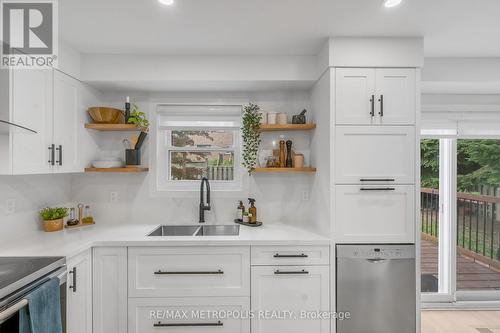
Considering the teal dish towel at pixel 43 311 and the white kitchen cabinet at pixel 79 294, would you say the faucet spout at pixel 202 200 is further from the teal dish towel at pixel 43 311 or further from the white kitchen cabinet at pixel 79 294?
the teal dish towel at pixel 43 311

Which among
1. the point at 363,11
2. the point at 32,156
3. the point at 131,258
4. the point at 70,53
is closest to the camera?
the point at 363,11

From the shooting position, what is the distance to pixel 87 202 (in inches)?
114

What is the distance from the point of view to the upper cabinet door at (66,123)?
2.26m

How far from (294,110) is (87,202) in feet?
7.49

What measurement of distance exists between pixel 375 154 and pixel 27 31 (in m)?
2.62

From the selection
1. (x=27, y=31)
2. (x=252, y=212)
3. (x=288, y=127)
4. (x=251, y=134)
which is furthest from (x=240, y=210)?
(x=27, y=31)

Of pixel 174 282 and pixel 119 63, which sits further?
pixel 119 63

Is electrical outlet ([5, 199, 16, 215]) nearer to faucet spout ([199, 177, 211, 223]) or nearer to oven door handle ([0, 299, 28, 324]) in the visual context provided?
oven door handle ([0, 299, 28, 324])

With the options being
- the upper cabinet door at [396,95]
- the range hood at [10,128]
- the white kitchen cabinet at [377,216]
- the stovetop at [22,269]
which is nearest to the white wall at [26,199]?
the stovetop at [22,269]

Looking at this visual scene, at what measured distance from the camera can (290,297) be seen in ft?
7.32

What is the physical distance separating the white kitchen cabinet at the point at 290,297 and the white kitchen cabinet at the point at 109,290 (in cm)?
100

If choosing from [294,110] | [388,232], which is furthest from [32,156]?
[388,232]

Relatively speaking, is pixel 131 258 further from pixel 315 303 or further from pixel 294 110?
pixel 294 110

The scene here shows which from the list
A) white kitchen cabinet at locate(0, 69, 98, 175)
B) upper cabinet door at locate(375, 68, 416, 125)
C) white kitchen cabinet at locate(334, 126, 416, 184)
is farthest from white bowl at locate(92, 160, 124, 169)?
upper cabinet door at locate(375, 68, 416, 125)
